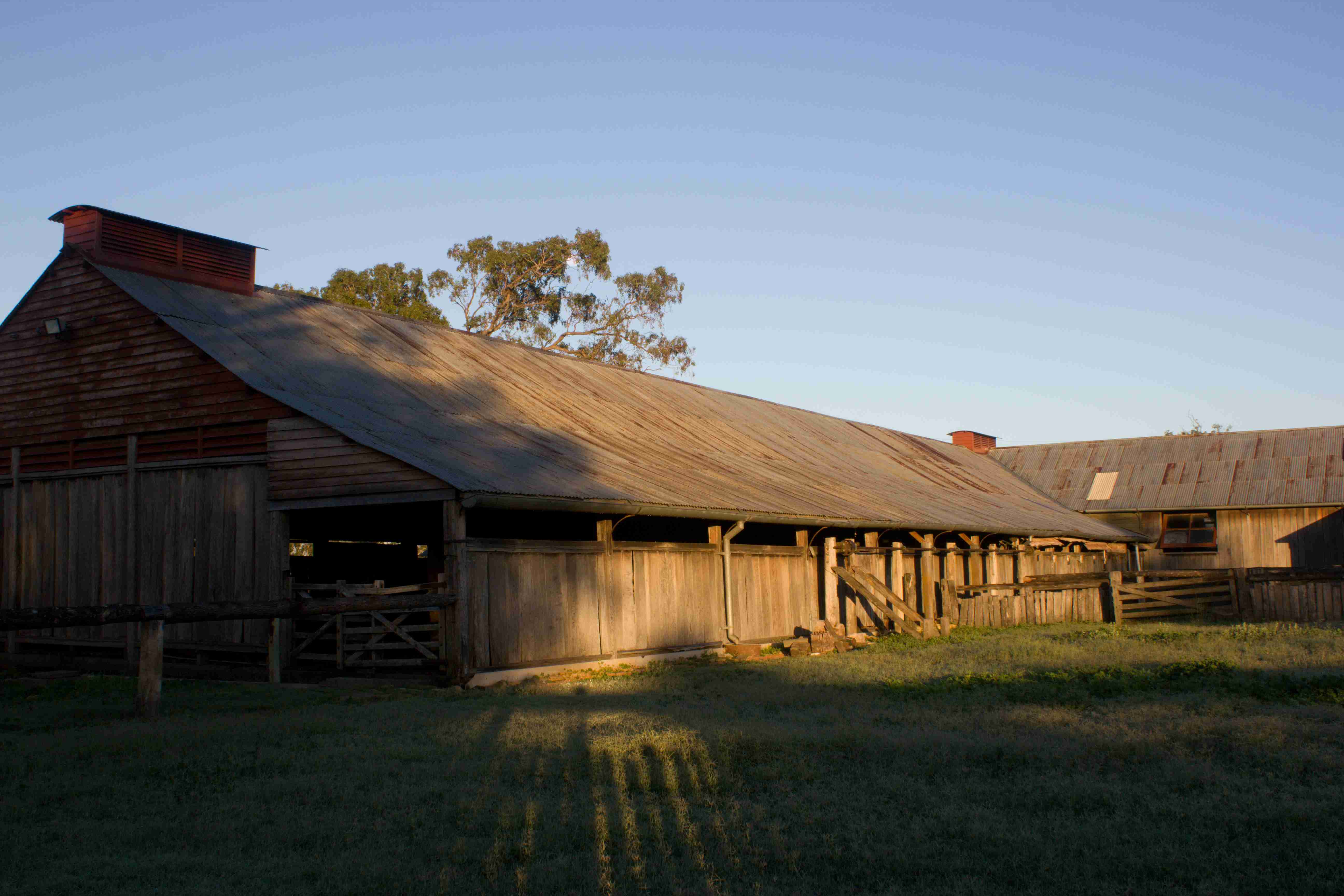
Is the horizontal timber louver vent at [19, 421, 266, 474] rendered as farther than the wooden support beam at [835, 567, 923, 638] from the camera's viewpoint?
No

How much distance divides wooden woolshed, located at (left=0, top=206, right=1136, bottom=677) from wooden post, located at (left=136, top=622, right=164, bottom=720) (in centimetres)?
405

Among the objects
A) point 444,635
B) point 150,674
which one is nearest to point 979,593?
point 444,635

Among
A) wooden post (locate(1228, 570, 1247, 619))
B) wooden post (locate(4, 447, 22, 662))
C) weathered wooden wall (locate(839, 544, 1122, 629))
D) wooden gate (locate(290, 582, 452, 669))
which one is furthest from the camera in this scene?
wooden post (locate(1228, 570, 1247, 619))

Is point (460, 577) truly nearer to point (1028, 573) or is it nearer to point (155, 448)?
point (155, 448)

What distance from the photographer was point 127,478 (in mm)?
18859

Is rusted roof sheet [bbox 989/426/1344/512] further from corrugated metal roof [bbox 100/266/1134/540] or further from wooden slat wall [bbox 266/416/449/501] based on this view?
wooden slat wall [bbox 266/416/449/501]

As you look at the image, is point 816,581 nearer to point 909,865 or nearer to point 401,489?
point 401,489

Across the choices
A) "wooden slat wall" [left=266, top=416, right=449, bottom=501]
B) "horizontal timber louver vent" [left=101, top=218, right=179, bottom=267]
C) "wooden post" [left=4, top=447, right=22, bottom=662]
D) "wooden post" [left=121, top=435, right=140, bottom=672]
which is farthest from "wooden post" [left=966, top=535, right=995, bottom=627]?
"wooden post" [left=4, top=447, right=22, bottom=662]

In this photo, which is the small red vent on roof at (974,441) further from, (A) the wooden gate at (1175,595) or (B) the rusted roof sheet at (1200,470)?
(A) the wooden gate at (1175,595)

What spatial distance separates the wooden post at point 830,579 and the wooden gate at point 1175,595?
21.2 ft

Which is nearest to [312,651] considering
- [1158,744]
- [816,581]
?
[816,581]

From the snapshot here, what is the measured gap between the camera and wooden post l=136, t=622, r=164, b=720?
11.6 meters

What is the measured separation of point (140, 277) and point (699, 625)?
36.1ft

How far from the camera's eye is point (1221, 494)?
127ft
